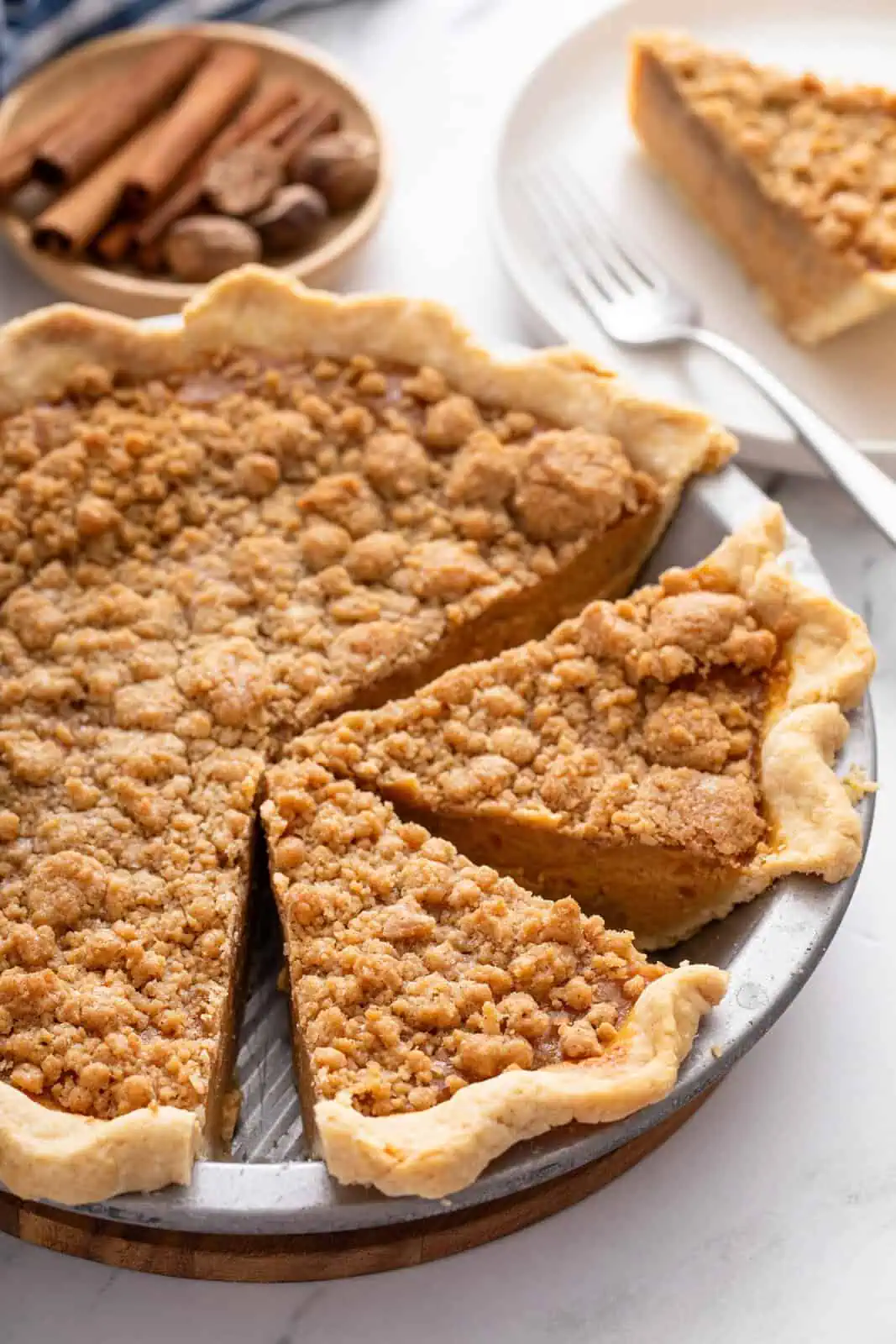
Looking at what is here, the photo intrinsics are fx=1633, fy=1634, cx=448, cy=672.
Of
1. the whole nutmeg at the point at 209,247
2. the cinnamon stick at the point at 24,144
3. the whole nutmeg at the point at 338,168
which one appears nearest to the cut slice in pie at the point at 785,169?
the whole nutmeg at the point at 338,168

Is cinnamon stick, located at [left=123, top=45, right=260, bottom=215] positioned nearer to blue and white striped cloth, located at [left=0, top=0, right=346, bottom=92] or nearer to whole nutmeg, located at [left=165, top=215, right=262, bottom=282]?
whole nutmeg, located at [left=165, top=215, right=262, bottom=282]

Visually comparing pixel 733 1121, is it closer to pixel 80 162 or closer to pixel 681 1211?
pixel 681 1211

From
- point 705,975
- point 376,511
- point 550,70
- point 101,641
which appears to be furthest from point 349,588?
point 550,70

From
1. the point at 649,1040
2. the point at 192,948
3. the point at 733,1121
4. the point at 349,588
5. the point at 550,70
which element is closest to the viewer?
the point at 649,1040

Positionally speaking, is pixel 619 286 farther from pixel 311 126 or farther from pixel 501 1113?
pixel 501 1113

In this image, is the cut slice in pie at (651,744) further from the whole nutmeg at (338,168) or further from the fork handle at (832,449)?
the whole nutmeg at (338,168)

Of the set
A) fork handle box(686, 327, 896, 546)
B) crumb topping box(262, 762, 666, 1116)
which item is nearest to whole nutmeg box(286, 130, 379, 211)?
fork handle box(686, 327, 896, 546)
